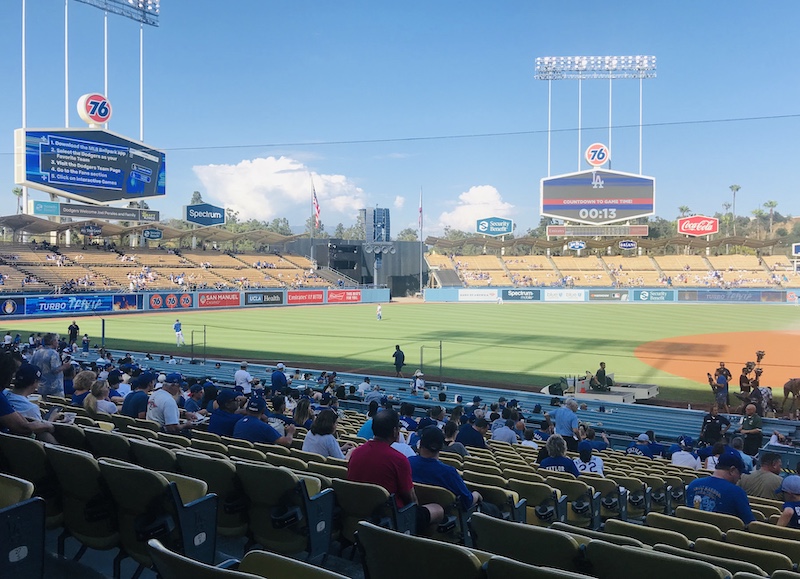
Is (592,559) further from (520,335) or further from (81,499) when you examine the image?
(520,335)

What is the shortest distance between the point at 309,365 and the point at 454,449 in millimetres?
19453

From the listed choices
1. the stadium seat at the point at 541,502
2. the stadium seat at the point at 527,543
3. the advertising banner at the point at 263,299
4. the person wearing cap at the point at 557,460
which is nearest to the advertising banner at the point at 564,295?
the advertising banner at the point at 263,299

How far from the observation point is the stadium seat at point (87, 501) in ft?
13.9

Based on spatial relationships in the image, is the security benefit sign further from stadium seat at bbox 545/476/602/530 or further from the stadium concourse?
stadium seat at bbox 545/476/602/530

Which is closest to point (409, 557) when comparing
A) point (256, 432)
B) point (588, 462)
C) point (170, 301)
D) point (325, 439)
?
point (325, 439)

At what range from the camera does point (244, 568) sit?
264cm

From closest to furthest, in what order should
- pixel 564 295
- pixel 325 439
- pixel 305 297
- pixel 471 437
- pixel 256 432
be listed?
pixel 325 439, pixel 256 432, pixel 471 437, pixel 305 297, pixel 564 295

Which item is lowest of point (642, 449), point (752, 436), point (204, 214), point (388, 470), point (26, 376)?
point (642, 449)

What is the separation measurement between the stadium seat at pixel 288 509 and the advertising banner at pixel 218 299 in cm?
5549

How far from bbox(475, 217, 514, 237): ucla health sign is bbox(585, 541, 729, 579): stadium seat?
85346mm

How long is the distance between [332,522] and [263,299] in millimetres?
59141

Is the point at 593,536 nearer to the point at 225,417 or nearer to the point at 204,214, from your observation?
the point at 225,417

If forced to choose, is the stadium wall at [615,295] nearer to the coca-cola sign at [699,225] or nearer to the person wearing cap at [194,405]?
the coca-cola sign at [699,225]

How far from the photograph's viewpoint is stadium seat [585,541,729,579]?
2693 millimetres
